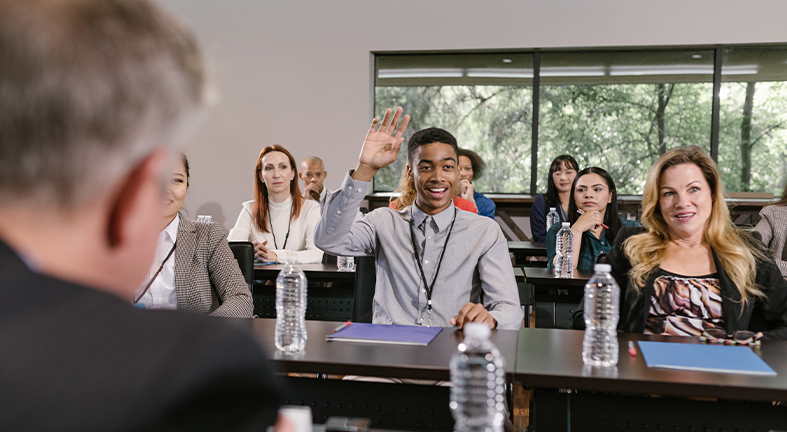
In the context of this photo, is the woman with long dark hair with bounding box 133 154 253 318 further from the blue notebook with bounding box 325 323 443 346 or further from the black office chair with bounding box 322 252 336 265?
the black office chair with bounding box 322 252 336 265

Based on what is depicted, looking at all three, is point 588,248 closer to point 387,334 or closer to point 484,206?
point 484,206

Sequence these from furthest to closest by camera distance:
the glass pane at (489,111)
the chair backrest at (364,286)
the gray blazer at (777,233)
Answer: the glass pane at (489,111) → the gray blazer at (777,233) → the chair backrest at (364,286)

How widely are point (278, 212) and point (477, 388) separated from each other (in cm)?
369

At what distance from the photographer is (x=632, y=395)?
1692mm

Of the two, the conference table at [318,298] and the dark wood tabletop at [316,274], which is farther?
the conference table at [318,298]

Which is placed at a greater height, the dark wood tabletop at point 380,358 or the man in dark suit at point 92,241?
the man in dark suit at point 92,241

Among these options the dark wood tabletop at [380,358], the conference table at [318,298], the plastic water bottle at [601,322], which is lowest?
the conference table at [318,298]

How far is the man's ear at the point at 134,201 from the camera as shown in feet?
1.45

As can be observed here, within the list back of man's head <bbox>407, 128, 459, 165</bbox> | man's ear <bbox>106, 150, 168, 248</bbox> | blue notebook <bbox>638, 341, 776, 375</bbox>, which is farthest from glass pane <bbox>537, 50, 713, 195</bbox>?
man's ear <bbox>106, 150, 168, 248</bbox>

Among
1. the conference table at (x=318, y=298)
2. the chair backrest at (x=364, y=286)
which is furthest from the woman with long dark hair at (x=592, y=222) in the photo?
the chair backrest at (x=364, y=286)

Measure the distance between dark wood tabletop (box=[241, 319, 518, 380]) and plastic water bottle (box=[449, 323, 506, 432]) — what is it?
0.37 m

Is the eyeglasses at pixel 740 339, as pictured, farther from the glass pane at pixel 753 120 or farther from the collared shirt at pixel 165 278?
the glass pane at pixel 753 120

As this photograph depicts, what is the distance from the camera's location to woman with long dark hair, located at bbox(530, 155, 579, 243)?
19.4ft

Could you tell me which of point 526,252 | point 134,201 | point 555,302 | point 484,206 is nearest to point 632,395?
point 134,201
